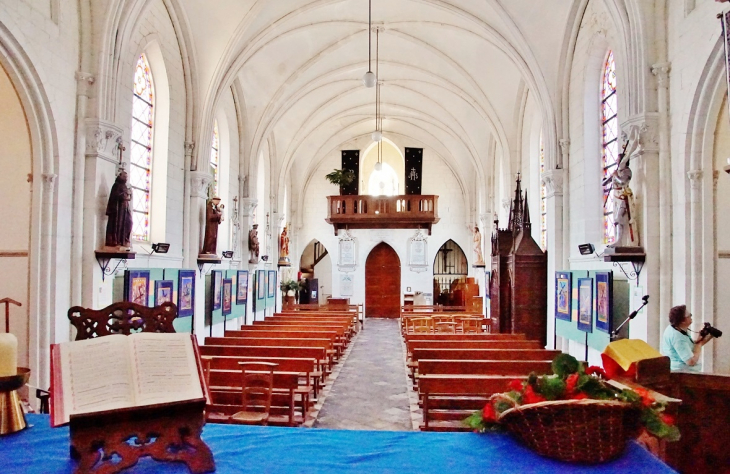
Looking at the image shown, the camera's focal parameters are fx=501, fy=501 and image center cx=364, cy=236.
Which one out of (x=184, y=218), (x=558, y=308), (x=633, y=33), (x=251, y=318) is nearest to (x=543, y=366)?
(x=558, y=308)

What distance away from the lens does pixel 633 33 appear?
269 inches

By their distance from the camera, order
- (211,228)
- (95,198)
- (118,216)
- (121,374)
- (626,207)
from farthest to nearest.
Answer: (211,228), (118,216), (95,198), (626,207), (121,374)

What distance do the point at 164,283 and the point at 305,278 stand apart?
1396cm

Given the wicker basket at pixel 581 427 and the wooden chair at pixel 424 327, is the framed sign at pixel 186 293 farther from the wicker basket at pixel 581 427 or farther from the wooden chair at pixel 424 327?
the wicker basket at pixel 581 427

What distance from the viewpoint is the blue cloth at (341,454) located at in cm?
207

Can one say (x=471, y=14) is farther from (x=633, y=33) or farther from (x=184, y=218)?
(x=184, y=218)

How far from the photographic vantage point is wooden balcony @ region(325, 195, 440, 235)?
20641mm

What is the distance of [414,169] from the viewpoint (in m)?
22.9

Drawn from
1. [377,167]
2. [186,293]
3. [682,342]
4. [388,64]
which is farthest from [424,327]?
[682,342]

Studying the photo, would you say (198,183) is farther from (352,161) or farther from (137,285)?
(352,161)

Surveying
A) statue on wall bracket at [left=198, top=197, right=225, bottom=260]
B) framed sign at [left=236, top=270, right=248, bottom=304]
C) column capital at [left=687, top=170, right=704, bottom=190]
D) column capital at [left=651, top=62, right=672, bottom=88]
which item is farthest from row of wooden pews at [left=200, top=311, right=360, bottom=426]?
column capital at [left=651, top=62, right=672, bottom=88]

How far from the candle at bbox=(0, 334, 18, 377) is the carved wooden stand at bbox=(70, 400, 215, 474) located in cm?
54

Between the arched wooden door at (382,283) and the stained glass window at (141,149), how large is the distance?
14.7 meters

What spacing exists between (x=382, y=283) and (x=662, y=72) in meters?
17.6
